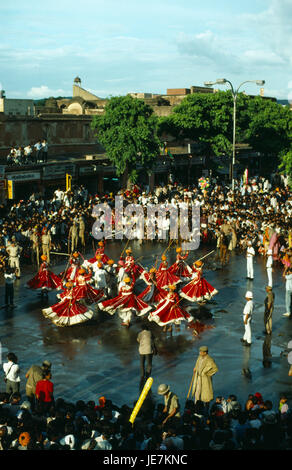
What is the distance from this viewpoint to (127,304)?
55.0 feet

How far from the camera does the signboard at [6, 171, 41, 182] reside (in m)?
30.2

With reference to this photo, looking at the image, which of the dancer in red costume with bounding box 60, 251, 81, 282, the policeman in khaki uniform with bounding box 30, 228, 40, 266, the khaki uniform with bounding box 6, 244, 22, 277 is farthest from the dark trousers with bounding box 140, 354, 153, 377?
the policeman in khaki uniform with bounding box 30, 228, 40, 266

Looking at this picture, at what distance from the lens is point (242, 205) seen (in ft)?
109

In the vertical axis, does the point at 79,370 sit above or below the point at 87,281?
below

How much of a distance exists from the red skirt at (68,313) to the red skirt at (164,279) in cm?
322

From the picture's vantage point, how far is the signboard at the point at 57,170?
3276cm

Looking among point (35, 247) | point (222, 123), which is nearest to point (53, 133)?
point (222, 123)

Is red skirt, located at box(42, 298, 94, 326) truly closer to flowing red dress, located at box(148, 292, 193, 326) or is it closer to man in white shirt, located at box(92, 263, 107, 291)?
flowing red dress, located at box(148, 292, 193, 326)

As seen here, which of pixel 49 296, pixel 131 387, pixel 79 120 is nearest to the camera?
pixel 131 387

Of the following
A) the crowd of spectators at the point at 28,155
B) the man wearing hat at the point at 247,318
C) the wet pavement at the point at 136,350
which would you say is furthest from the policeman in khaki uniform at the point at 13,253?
the crowd of spectators at the point at 28,155

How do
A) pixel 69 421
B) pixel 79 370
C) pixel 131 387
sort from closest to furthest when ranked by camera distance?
pixel 69 421 → pixel 131 387 → pixel 79 370
